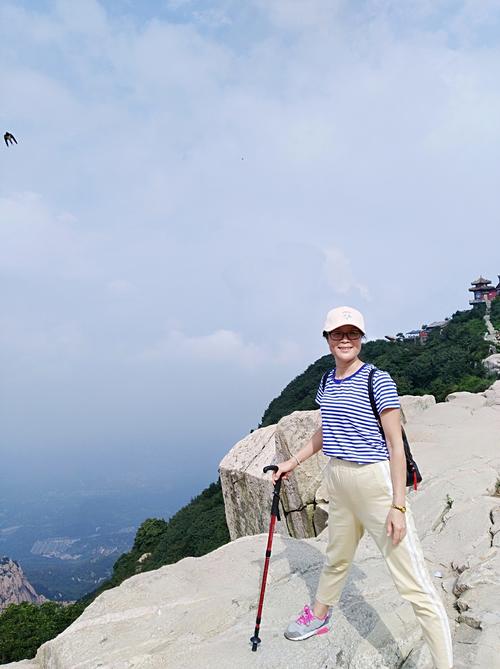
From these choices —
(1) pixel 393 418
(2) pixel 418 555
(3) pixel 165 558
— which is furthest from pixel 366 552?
(3) pixel 165 558

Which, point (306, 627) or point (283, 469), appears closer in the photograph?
point (306, 627)

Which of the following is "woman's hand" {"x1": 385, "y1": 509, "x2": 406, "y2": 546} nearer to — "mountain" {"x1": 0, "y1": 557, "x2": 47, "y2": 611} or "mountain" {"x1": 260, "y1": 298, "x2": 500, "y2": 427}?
"mountain" {"x1": 260, "y1": 298, "x2": 500, "y2": 427}

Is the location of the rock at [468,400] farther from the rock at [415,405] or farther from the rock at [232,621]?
the rock at [232,621]

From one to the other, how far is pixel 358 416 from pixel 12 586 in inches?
3059

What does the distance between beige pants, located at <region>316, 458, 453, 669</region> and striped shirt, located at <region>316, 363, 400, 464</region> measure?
89 millimetres

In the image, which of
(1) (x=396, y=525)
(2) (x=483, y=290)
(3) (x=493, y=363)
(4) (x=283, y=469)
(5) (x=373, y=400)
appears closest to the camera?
(1) (x=396, y=525)

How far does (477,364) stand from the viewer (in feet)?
110

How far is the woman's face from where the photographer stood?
11.9 ft

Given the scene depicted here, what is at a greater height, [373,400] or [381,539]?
[373,400]

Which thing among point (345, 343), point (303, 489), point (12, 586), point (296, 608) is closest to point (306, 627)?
point (296, 608)

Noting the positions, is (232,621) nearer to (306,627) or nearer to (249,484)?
(306,627)

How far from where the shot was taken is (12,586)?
67.6 metres

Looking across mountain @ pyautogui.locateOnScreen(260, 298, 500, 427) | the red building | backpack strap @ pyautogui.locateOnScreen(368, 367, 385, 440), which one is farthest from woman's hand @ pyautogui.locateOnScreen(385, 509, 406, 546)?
the red building

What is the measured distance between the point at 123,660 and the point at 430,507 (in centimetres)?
463
